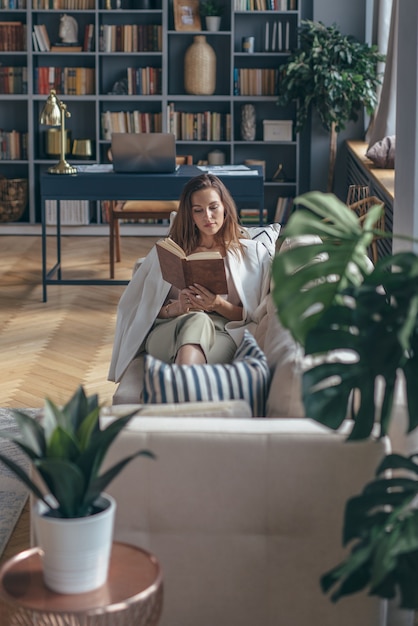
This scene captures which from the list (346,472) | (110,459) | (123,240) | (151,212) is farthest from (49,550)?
(123,240)

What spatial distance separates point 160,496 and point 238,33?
734 cm

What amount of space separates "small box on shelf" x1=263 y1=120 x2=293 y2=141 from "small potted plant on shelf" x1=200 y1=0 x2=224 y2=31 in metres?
0.93

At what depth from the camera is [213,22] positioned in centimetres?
874

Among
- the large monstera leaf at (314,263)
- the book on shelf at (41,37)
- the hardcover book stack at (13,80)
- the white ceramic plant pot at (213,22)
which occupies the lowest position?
the large monstera leaf at (314,263)

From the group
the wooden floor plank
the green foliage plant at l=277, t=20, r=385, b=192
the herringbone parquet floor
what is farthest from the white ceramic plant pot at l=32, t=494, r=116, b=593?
the green foliage plant at l=277, t=20, r=385, b=192

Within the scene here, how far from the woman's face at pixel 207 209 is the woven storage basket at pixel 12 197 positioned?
5.25 metres

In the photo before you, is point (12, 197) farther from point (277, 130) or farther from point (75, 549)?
point (75, 549)

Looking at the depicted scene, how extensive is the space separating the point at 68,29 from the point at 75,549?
7.65m

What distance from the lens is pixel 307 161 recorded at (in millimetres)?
9094

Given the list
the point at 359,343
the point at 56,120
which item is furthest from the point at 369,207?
the point at 359,343

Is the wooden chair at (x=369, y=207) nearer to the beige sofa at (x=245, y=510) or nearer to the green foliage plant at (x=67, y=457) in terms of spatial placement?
the beige sofa at (x=245, y=510)

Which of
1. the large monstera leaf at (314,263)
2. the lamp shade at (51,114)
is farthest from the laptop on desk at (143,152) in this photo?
the large monstera leaf at (314,263)

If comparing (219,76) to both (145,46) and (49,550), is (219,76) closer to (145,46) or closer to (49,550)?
(145,46)

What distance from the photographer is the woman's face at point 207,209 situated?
12.8ft
